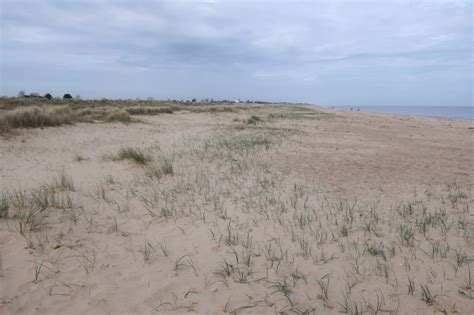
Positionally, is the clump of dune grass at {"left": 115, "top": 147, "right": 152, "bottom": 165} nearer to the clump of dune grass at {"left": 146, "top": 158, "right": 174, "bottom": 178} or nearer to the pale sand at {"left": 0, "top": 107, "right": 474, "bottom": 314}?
the pale sand at {"left": 0, "top": 107, "right": 474, "bottom": 314}

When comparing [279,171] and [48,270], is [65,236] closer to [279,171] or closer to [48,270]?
[48,270]

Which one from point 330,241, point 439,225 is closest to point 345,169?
point 439,225

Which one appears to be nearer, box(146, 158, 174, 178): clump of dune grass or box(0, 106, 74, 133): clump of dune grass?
box(146, 158, 174, 178): clump of dune grass

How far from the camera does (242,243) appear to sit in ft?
11.5

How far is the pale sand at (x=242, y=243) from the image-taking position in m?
2.59

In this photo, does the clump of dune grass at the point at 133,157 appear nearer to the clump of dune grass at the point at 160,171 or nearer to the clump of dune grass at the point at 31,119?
the clump of dune grass at the point at 160,171

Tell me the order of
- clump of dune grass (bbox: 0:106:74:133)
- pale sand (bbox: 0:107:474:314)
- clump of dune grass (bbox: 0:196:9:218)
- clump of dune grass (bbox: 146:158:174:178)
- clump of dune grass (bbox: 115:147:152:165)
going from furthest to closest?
clump of dune grass (bbox: 0:106:74:133) < clump of dune grass (bbox: 115:147:152:165) < clump of dune grass (bbox: 146:158:174:178) < clump of dune grass (bbox: 0:196:9:218) < pale sand (bbox: 0:107:474:314)

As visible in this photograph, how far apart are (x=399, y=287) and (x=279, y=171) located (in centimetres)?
414

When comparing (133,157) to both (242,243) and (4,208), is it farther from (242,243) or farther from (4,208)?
(242,243)

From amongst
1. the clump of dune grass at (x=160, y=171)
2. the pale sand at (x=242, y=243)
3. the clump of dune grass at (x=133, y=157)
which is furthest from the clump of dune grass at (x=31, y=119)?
the clump of dune grass at (x=160, y=171)

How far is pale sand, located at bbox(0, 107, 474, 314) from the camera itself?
259 centimetres

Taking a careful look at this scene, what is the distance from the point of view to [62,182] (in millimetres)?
5359

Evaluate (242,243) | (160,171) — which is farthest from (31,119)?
(242,243)

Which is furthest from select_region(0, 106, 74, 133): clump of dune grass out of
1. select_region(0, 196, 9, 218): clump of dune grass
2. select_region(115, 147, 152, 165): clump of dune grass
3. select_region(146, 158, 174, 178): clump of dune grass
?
select_region(0, 196, 9, 218): clump of dune grass
